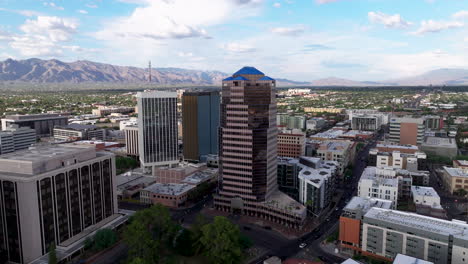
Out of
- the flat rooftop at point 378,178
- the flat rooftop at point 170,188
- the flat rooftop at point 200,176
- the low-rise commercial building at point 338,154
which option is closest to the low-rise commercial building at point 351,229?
the flat rooftop at point 378,178

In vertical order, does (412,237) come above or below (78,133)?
below

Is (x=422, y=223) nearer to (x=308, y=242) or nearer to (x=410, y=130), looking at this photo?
(x=308, y=242)

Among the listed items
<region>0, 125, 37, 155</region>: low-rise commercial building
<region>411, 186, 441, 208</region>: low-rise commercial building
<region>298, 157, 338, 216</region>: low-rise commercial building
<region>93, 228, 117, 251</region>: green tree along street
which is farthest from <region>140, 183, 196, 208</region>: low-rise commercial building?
<region>0, 125, 37, 155</region>: low-rise commercial building

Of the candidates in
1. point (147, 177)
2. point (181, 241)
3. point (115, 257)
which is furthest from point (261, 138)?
point (147, 177)

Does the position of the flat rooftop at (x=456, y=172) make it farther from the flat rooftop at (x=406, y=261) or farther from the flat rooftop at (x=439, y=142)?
the flat rooftop at (x=406, y=261)

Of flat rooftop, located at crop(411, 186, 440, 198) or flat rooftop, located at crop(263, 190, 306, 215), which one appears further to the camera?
flat rooftop, located at crop(411, 186, 440, 198)

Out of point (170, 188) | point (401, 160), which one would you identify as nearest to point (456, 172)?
point (401, 160)

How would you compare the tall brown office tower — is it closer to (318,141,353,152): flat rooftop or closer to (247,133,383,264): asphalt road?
(247,133,383,264): asphalt road

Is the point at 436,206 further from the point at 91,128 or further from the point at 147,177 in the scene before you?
the point at 91,128
